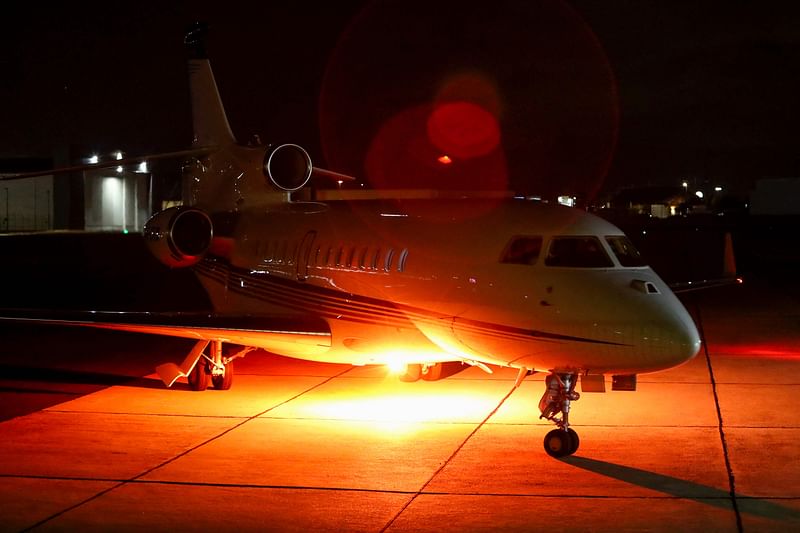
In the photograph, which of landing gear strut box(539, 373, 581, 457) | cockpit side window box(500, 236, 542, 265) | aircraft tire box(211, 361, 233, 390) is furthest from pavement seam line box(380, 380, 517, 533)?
aircraft tire box(211, 361, 233, 390)

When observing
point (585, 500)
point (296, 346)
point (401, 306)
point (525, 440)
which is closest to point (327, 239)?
point (296, 346)

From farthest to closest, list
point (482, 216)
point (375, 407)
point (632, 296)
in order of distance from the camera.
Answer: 1. point (375, 407)
2. point (482, 216)
3. point (632, 296)

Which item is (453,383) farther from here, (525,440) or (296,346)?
(525,440)

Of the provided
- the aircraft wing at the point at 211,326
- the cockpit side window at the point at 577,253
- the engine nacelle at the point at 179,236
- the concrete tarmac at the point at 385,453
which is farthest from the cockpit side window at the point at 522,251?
the engine nacelle at the point at 179,236

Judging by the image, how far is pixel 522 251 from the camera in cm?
1189

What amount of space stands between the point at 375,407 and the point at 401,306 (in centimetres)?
164

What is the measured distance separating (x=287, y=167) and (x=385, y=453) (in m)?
8.40

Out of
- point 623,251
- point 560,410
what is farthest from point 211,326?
point 623,251

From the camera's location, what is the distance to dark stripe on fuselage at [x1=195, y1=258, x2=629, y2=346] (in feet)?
37.8

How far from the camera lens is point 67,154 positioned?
2717 inches

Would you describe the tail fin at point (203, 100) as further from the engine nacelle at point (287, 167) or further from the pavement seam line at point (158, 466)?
the pavement seam line at point (158, 466)

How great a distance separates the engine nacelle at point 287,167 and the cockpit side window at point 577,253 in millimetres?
7567

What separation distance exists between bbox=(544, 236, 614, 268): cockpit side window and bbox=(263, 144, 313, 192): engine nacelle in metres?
7.57

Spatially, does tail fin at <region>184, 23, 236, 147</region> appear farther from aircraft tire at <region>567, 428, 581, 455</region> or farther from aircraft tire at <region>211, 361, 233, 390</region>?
aircraft tire at <region>567, 428, 581, 455</region>
